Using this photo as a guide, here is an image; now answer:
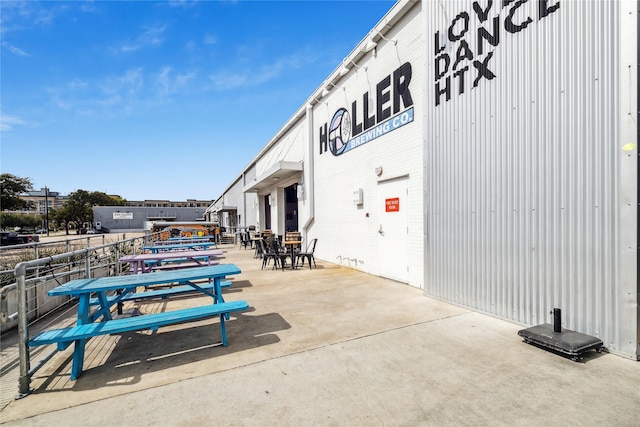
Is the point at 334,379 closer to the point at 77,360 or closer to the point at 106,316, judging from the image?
the point at 77,360

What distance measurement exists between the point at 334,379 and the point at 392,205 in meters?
4.97

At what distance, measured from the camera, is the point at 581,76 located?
339cm

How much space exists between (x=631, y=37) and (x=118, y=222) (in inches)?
2560

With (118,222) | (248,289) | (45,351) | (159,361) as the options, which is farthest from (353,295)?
(118,222)

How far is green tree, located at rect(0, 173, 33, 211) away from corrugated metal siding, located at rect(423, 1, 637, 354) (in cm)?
3858

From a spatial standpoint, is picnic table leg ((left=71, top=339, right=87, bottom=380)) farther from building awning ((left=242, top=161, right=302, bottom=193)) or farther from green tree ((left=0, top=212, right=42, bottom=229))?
green tree ((left=0, top=212, right=42, bottom=229))

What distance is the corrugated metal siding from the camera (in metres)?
3.21

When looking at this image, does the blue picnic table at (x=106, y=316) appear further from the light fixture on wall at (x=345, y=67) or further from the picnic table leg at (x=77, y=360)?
the light fixture on wall at (x=345, y=67)

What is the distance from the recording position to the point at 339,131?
9.88 metres

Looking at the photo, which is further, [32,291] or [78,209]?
[78,209]

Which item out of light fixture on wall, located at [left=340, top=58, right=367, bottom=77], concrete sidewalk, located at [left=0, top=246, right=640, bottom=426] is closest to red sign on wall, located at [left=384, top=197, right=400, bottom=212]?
concrete sidewalk, located at [left=0, top=246, right=640, bottom=426]

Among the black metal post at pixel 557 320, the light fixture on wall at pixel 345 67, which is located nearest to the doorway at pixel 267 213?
the light fixture on wall at pixel 345 67

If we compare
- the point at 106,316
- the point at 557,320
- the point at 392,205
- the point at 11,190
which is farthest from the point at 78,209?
the point at 557,320

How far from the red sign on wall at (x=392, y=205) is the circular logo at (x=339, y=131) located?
285 centimetres
